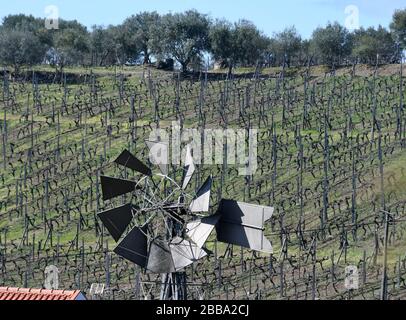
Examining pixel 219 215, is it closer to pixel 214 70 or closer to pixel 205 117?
pixel 205 117

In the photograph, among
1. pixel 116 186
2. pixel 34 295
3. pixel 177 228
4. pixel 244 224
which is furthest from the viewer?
pixel 34 295

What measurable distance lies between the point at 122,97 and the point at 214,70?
25001mm

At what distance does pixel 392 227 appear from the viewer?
173 feet

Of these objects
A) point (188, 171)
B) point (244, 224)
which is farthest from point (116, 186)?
point (244, 224)

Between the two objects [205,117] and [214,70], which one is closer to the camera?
[205,117]

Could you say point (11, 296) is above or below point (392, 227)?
above

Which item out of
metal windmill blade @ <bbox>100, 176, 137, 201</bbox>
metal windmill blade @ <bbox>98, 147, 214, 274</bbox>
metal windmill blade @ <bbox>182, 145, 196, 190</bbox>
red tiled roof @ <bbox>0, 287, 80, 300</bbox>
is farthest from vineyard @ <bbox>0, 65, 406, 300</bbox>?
metal windmill blade @ <bbox>98, 147, 214, 274</bbox>

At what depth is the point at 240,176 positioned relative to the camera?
210 feet

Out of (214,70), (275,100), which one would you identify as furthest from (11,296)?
(214,70)

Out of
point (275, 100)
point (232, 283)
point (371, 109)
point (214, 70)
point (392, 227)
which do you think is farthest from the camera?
point (214, 70)

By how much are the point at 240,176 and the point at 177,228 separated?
1550 inches

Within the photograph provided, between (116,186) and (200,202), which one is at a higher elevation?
(116,186)

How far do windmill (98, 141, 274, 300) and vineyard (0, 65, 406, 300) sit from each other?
9.14 metres

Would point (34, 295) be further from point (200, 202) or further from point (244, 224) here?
point (244, 224)
